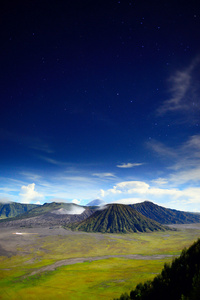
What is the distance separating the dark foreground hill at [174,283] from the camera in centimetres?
5178

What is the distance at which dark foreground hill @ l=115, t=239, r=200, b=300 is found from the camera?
170 feet

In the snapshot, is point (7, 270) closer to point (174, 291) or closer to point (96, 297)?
point (96, 297)

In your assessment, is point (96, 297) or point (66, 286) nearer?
point (96, 297)

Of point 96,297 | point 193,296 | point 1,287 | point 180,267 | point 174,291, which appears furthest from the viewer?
point 1,287

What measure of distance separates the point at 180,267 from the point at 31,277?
279 feet

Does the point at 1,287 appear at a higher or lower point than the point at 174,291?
lower

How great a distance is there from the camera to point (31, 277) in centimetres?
9488

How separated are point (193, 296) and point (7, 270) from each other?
120 metres

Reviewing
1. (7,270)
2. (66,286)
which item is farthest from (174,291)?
(7,270)

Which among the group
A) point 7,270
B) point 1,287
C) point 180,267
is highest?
point 180,267

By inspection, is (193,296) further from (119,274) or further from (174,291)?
(119,274)

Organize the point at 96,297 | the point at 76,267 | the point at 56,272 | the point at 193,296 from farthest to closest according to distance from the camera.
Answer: the point at 76,267, the point at 56,272, the point at 96,297, the point at 193,296

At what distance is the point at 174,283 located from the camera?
55.4 metres

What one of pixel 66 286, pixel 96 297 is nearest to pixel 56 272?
pixel 66 286
